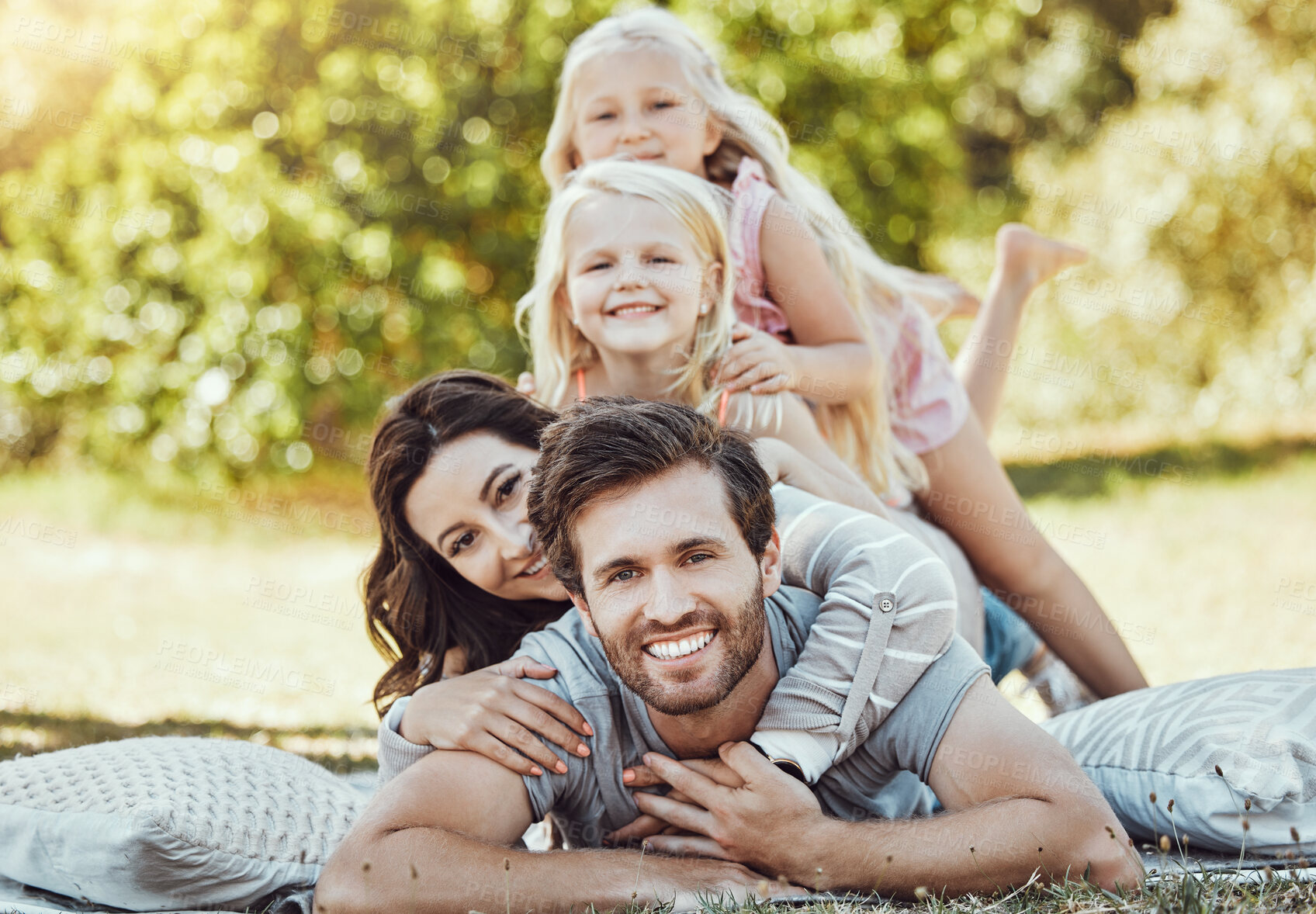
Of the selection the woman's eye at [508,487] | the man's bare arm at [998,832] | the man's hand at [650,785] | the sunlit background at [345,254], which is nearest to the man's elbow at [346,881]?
the man's hand at [650,785]

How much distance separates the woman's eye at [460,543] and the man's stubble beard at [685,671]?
0.94 m

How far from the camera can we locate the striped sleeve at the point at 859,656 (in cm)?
266

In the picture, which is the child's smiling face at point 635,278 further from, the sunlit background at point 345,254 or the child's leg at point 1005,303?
the sunlit background at point 345,254

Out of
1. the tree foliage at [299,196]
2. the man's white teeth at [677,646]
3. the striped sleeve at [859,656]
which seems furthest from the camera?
the tree foliage at [299,196]

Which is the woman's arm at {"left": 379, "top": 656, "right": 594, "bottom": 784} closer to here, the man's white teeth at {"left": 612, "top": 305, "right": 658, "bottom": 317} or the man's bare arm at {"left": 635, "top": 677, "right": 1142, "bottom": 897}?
the man's bare arm at {"left": 635, "top": 677, "right": 1142, "bottom": 897}

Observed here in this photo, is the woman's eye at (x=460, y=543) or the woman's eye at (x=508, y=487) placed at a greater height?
the woman's eye at (x=508, y=487)

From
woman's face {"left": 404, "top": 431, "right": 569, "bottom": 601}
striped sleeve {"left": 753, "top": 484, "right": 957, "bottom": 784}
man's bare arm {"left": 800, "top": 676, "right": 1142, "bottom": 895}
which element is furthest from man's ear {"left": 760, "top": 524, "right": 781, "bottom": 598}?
woman's face {"left": 404, "top": 431, "right": 569, "bottom": 601}

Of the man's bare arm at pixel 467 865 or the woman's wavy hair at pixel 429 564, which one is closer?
the man's bare arm at pixel 467 865

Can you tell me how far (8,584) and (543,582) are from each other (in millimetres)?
6754

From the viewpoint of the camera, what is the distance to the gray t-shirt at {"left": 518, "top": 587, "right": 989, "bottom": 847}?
2.68 metres

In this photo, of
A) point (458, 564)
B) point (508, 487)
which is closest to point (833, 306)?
point (508, 487)

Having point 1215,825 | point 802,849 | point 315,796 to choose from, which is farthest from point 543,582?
point 1215,825

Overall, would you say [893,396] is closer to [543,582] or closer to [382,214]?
[543,582]

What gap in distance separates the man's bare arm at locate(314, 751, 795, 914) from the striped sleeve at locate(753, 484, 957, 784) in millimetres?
338
